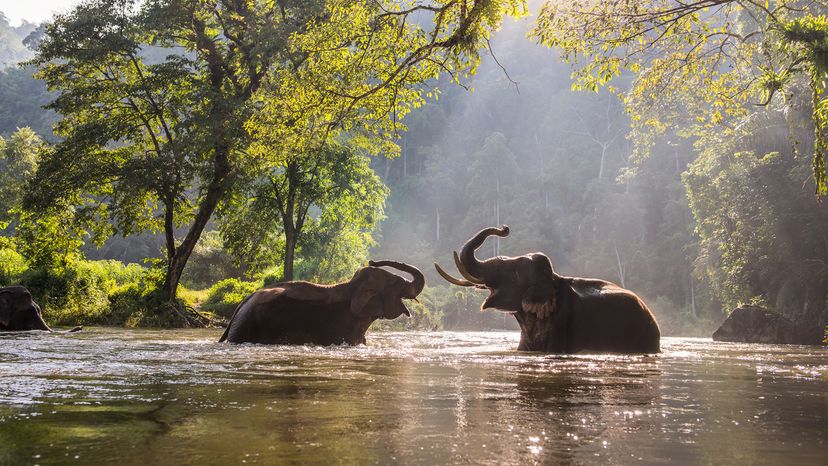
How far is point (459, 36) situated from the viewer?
1060 centimetres

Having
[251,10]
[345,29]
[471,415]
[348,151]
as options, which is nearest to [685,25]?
[345,29]

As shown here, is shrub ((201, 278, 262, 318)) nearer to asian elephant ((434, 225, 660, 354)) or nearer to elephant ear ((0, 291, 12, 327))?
elephant ear ((0, 291, 12, 327))

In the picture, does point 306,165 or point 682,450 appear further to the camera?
point 306,165

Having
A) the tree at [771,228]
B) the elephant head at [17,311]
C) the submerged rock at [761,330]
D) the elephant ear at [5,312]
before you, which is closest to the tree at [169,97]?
the elephant head at [17,311]

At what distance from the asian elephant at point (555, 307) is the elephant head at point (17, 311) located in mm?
8240

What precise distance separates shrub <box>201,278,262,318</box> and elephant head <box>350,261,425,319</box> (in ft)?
50.9

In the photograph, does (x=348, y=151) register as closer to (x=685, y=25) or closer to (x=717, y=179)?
(x=685, y=25)

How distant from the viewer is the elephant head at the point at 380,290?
395 inches

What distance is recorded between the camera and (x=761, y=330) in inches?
855

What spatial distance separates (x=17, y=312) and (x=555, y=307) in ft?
31.8

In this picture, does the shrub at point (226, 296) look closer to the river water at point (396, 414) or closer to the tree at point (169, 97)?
the tree at point (169, 97)

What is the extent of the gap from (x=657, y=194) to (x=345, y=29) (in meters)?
68.8

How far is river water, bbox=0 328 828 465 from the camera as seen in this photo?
262cm

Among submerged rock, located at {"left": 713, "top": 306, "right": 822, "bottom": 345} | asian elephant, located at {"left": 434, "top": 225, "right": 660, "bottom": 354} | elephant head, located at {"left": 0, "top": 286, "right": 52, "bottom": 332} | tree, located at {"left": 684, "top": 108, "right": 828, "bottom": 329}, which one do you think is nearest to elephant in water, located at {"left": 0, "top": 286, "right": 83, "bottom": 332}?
elephant head, located at {"left": 0, "top": 286, "right": 52, "bottom": 332}
